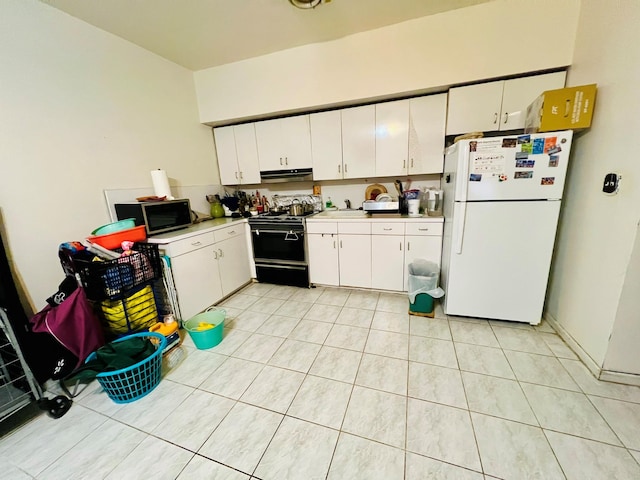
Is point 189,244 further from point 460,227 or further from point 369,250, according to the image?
point 460,227

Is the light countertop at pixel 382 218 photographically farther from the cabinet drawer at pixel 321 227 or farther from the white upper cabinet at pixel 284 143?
the white upper cabinet at pixel 284 143

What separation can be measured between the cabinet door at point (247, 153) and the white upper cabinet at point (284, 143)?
0.08 meters

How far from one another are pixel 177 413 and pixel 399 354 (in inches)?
59.2

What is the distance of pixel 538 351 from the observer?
1.82 metres

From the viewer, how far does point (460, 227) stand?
2.02 m

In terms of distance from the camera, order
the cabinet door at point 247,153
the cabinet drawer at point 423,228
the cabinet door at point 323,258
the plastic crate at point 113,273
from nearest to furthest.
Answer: the plastic crate at point 113,273
the cabinet drawer at point 423,228
the cabinet door at point 323,258
the cabinet door at point 247,153

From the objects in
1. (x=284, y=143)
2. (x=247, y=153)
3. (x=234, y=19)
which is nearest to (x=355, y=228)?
(x=284, y=143)

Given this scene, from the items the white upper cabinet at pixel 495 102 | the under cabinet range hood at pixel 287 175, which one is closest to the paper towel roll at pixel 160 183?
the under cabinet range hood at pixel 287 175

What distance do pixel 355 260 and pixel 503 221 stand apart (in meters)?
1.40

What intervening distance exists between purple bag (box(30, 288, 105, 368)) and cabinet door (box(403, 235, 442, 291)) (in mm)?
2647

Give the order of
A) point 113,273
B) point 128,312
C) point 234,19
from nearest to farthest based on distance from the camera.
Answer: point 113,273 → point 128,312 → point 234,19

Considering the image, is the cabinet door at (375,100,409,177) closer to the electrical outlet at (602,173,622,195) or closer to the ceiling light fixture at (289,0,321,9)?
the ceiling light fixture at (289,0,321,9)

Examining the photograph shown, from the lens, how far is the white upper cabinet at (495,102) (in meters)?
2.13

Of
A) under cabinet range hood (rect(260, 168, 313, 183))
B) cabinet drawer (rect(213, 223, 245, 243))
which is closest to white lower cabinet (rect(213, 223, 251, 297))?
cabinet drawer (rect(213, 223, 245, 243))
